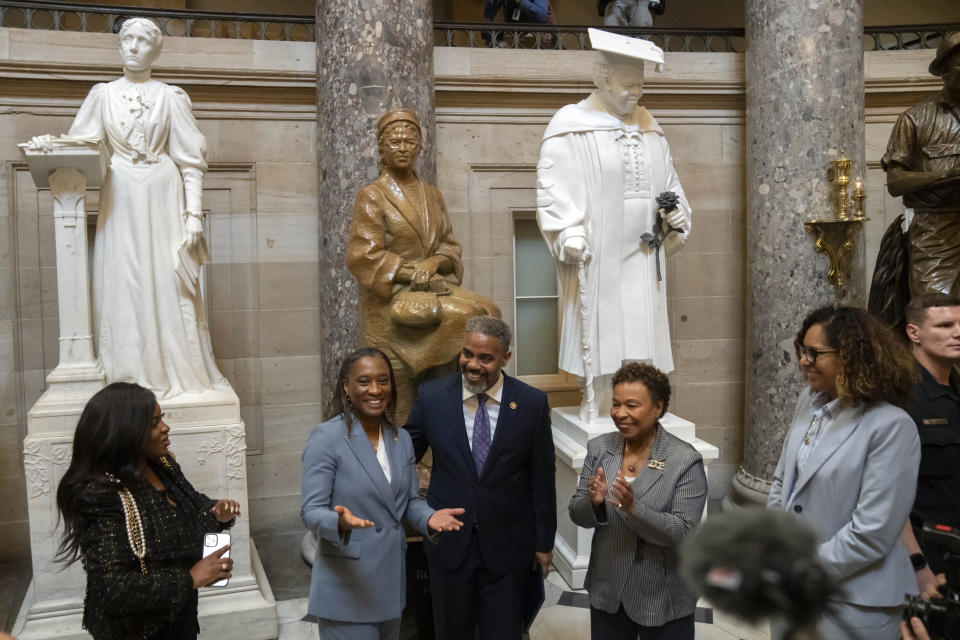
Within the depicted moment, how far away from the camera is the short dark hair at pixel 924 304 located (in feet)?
9.65

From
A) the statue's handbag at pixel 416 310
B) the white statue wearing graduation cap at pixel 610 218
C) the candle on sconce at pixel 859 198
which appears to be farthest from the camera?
the candle on sconce at pixel 859 198

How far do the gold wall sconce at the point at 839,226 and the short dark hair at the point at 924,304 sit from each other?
311cm

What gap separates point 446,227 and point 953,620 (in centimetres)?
336

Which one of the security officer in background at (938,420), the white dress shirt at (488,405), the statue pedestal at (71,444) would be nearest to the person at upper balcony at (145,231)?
the statue pedestal at (71,444)

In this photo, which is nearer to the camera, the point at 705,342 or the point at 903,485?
the point at 903,485

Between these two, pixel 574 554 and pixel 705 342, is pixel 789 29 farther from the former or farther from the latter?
pixel 574 554

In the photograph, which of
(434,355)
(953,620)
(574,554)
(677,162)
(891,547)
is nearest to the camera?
(953,620)

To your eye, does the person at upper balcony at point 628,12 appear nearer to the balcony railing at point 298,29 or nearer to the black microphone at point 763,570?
the balcony railing at point 298,29

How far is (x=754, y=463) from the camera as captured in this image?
257 inches

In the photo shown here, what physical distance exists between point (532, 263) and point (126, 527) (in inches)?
200

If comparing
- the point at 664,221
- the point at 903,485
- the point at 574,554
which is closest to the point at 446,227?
the point at 664,221

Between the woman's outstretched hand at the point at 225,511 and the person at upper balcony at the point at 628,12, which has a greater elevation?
the person at upper balcony at the point at 628,12

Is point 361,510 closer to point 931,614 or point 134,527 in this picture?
point 134,527

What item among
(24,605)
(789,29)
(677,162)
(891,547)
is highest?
(789,29)
